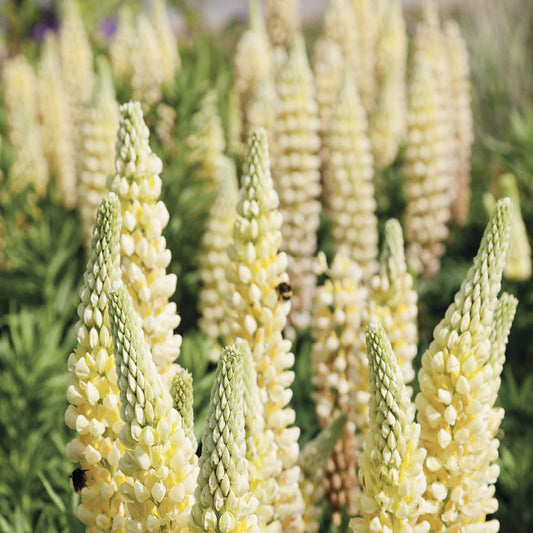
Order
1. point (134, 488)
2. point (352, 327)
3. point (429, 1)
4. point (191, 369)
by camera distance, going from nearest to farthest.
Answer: point (134, 488)
point (352, 327)
point (191, 369)
point (429, 1)

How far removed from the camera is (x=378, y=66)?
155 inches

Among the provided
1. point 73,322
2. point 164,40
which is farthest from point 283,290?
point 164,40

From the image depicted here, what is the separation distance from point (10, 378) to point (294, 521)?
1.17 meters

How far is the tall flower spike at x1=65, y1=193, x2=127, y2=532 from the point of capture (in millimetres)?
989

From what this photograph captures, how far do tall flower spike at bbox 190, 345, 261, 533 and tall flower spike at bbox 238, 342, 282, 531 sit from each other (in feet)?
0.67

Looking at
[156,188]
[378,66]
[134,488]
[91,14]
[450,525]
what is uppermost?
[91,14]

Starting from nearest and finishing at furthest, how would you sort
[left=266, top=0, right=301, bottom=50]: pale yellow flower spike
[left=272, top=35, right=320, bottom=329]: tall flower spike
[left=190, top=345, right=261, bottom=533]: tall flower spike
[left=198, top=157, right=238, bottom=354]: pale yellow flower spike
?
[left=190, top=345, right=261, bottom=533]: tall flower spike → [left=198, top=157, right=238, bottom=354]: pale yellow flower spike → [left=272, top=35, right=320, bottom=329]: tall flower spike → [left=266, top=0, right=301, bottom=50]: pale yellow flower spike

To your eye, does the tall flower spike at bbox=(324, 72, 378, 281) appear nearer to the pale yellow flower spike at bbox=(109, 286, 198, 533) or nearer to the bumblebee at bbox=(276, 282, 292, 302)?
the bumblebee at bbox=(276, 282, 292, 302)

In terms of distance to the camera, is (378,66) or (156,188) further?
(378,66)

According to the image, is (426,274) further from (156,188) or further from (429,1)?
(156,188)

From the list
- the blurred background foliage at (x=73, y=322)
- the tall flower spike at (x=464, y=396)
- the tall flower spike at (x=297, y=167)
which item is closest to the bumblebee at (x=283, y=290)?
the tall flower spike at (x=464, y=396)

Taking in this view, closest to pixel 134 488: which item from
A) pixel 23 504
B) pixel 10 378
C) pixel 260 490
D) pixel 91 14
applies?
pixel 260 490

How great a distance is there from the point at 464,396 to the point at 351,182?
1638 millimetres

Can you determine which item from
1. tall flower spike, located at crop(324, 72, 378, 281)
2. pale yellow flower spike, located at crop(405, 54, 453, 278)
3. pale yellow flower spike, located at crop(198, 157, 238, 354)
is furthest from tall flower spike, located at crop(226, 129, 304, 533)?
pale yellow flower spike, located at crop(405, 54, 453, 278)
